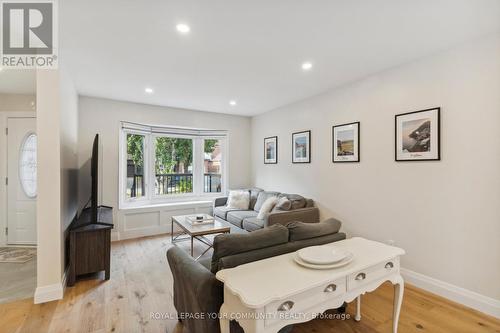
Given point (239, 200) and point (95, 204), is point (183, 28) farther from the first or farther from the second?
point (239, 200)

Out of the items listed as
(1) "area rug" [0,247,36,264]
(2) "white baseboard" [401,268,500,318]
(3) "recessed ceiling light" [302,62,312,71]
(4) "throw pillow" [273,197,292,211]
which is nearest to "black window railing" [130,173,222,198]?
(1) "area rug" [0,247,36,264]

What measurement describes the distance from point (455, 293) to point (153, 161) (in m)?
5.02

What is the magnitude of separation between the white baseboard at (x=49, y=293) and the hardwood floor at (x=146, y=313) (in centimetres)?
6

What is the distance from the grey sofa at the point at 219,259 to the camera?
1541 millimetres

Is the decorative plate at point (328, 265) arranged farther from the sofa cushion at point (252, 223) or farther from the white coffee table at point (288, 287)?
the sofa cushion at point (252, 223)

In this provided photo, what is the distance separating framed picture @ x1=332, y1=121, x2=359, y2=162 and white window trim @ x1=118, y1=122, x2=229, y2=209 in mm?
2705

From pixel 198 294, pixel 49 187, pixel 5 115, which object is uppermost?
pixel 5 115

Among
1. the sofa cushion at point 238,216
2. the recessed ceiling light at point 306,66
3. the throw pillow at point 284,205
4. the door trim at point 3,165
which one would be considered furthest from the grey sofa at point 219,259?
the door trim at point 3,165

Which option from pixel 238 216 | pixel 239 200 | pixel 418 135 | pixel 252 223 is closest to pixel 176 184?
pixel 239 200

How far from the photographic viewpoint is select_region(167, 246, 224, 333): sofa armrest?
1.53 metres

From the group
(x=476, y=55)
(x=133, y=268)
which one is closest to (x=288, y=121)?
(x=476, y=55)

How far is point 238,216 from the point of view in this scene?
4305mm

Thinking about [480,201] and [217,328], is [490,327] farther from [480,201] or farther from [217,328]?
[217,328]

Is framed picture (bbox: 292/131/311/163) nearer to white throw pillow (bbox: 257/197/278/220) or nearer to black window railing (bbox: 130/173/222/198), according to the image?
white throw pillow (bbox: 257/197/278/220)
